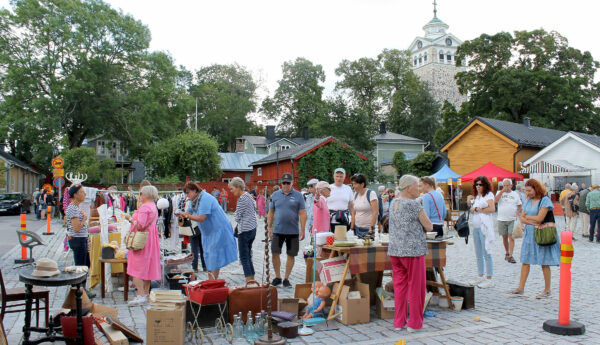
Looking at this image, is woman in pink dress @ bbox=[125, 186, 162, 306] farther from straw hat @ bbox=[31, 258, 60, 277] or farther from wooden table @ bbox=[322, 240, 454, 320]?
wooden table @ bbox=[322, 240, 454, 320]

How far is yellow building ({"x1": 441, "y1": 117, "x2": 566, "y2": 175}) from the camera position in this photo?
33.0 meters

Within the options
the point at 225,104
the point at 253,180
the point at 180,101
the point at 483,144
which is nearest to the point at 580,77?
the point at 483,144

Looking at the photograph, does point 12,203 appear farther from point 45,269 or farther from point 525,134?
point 525,134

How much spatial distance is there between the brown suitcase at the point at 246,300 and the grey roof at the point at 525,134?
1194 inches

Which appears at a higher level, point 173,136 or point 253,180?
point 173,136

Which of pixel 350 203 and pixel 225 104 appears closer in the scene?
pixel 350 203

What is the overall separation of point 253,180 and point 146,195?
39.0 m

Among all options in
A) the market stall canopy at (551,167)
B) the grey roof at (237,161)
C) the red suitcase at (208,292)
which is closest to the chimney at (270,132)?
the grey roof at (237,161)

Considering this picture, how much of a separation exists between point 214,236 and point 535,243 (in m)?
4.94

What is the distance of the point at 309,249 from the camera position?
793 cm

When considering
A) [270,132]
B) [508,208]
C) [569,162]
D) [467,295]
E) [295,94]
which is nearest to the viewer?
[467,295]

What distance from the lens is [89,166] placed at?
116 feet

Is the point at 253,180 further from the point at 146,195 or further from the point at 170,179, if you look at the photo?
the point at 146,195

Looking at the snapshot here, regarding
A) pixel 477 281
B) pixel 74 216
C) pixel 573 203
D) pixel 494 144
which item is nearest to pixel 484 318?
pixel 477 281
